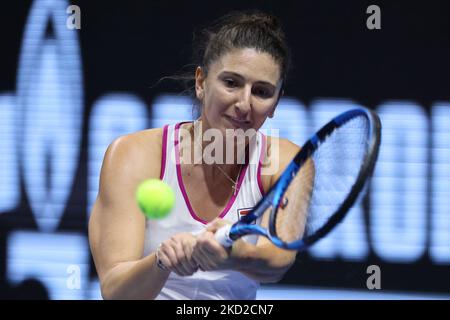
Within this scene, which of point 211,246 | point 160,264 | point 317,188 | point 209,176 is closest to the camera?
point 211,246

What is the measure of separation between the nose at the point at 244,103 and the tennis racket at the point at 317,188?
19cm

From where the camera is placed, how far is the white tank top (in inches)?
83.4

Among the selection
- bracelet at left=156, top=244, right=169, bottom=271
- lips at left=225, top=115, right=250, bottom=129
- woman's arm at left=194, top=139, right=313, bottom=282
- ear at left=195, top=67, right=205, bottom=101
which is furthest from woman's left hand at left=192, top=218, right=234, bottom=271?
ear at left=195, top=67, right=205, bottom=101

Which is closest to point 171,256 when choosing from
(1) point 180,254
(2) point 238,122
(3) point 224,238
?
(1) point 180,254

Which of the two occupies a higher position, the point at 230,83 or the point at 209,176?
the point at 230,83

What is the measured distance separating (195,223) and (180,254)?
0.38 m

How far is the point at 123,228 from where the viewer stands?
2.02 m

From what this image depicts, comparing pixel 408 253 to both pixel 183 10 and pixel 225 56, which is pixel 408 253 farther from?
pixel 225 56

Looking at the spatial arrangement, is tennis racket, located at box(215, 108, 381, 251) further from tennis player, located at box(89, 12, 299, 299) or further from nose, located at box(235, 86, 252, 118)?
nose, located at box(235, 86, 252, 118)

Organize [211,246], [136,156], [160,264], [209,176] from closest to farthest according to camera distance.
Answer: [211,246] → [160,264] → [136,156] → [209,176]

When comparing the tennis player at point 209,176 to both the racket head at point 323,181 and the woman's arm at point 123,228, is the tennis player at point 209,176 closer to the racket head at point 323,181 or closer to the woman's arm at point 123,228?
the woman's arm at point 123,228

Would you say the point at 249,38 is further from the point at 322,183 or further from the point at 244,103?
the point at 322,183
